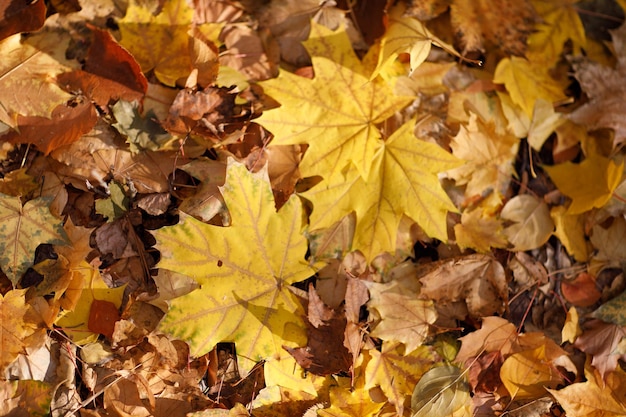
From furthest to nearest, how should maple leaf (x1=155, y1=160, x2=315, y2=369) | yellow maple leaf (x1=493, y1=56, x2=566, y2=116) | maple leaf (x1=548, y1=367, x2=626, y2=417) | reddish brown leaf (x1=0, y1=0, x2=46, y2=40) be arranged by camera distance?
yellow maple leaf (x1=493, y1=56, x2=566, y2=116) → maple leaf (x1=548, y1=367, x2=626, y2=417) → reddish brown leaf (x1=0, y1=0, x2=46, y2=40) → maple leaf (x1=155, y1=160, x2=315, y2=369)

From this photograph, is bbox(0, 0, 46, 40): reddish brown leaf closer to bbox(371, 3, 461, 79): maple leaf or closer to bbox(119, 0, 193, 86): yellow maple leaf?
bbox(119, 0, 193, 86): yellow maple leaf

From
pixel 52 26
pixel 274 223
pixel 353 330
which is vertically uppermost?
pixel 52 26

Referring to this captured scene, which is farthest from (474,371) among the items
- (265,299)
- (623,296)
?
(265,299)

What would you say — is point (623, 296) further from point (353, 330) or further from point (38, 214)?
point (38, 214)

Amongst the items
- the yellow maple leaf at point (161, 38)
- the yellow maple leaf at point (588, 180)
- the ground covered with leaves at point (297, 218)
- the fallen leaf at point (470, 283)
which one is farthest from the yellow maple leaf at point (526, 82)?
the yellow maple leaf at point (161, 38)

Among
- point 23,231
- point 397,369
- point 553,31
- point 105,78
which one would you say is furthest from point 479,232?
point 23,231

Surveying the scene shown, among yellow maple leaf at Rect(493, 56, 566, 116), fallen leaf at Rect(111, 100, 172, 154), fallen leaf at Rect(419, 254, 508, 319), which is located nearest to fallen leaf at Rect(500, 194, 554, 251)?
fallen leaf at Rect(419, 254, 508, 319)

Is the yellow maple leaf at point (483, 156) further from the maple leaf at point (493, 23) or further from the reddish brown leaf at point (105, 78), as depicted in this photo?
the reddish brown leaf at point (105, 78)

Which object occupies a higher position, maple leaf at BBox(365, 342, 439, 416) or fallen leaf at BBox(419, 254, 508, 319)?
fallen leaf at BBox(419, 254, 508, 319)
